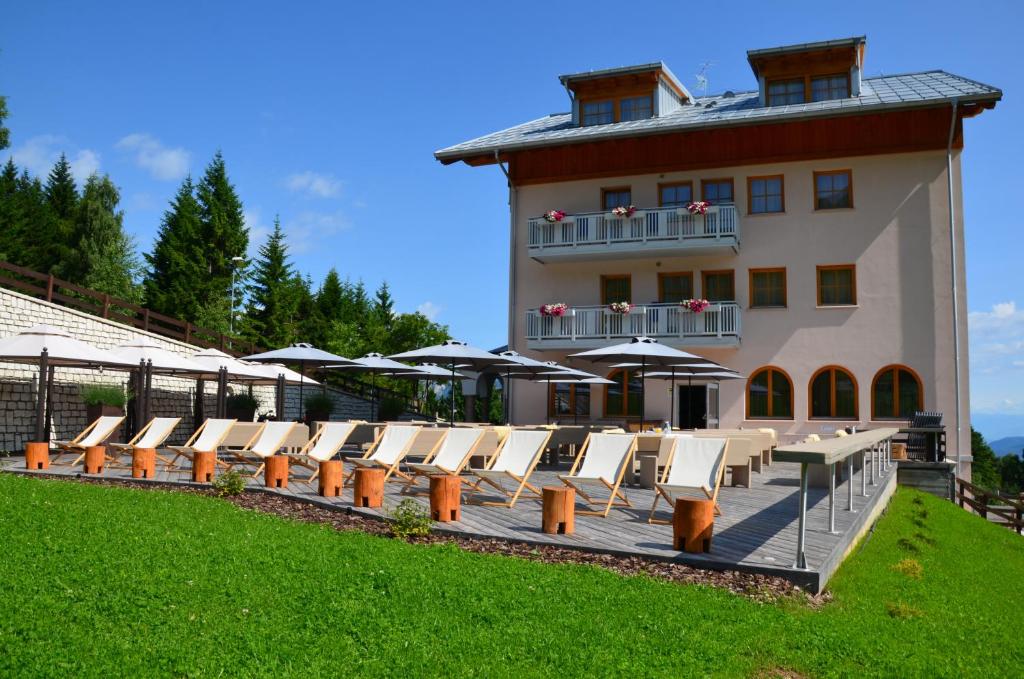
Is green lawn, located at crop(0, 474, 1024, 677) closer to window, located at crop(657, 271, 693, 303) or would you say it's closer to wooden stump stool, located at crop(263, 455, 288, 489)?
wooden stump stool, located at crop(263, 455, 288, 489)

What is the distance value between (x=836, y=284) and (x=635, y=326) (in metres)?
5.38

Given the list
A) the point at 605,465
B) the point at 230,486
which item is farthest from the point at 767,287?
the point at 230,486

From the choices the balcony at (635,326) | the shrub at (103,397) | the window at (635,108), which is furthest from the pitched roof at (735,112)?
the shrub at (103,397)

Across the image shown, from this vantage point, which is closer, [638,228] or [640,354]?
[640,354]

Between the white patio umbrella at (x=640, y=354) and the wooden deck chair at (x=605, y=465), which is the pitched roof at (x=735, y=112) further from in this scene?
the wooden deck chair at (x=605, y=465)

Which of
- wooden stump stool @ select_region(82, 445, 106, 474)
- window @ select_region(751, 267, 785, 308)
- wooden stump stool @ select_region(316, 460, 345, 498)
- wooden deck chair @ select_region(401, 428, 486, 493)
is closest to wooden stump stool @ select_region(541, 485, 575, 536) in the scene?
wooden deck chair @ select_region(401, 428, 486, 493)

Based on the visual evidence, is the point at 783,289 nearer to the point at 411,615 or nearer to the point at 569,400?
the point at 569,400

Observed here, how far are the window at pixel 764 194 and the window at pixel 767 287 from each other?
5.44ft

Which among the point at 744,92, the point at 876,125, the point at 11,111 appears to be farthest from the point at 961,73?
the point at 11,111

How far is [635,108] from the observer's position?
25047 millimetres

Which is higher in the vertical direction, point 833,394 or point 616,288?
point 616,288

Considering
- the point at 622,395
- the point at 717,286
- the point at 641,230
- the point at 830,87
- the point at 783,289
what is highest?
the point at 830,87

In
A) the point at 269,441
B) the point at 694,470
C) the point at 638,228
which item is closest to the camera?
the point at 694,470

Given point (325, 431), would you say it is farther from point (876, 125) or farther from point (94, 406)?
point (876, 125)
